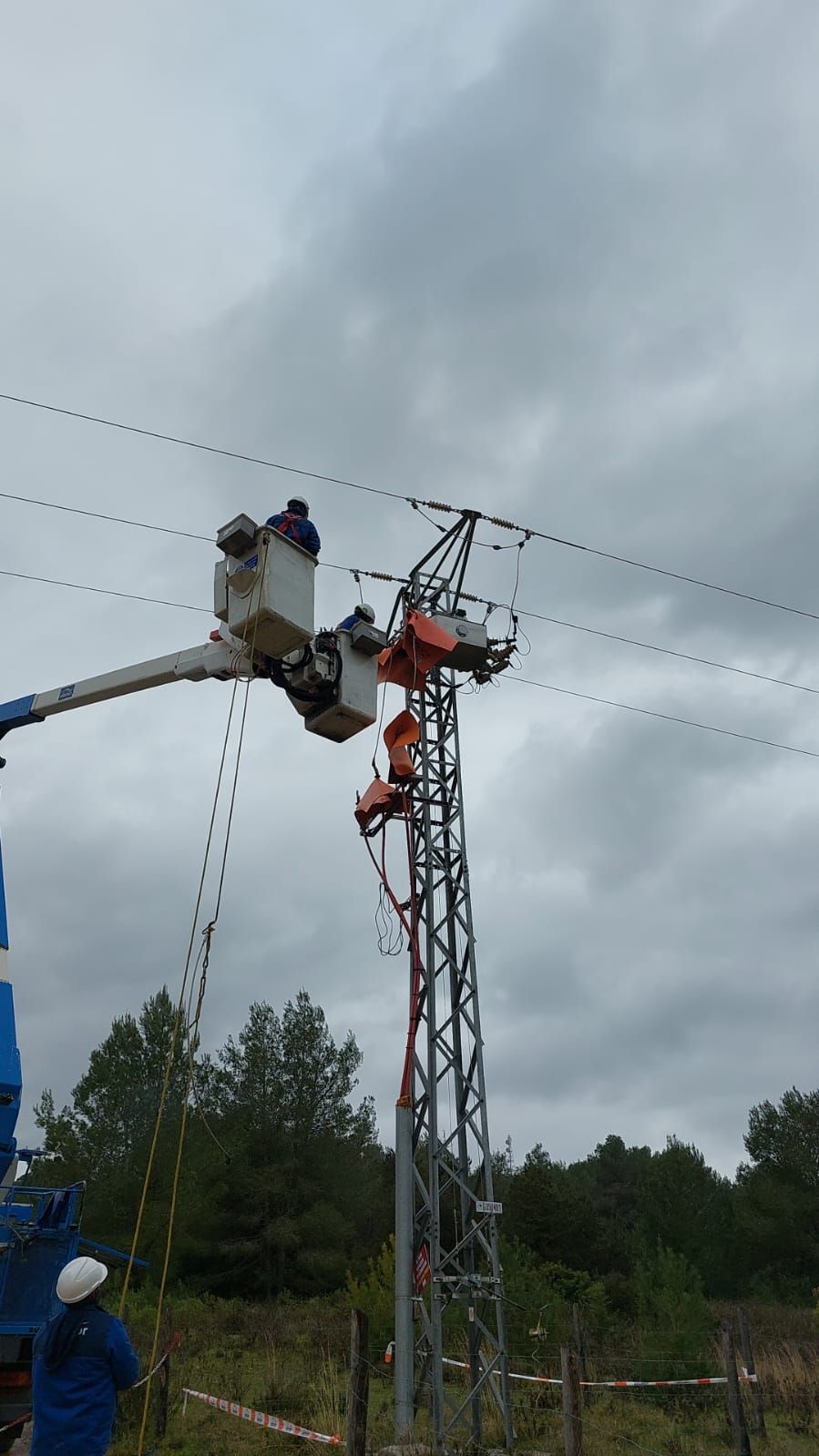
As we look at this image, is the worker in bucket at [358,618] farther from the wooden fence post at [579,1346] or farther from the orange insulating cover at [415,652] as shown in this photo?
the wooden fence post at [579,1346]

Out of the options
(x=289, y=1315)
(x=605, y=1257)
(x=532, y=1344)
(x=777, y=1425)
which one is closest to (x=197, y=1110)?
(x=289, y=1315)

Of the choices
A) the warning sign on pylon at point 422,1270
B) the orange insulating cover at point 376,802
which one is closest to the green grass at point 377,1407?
the warning sign on pylon at point 422,1270

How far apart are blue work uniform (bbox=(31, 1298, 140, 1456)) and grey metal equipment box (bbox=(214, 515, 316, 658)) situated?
403cm

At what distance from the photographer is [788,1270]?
36.8 m

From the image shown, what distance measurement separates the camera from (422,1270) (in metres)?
10.2

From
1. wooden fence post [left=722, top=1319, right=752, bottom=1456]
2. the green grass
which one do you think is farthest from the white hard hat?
wooden fence post [left=722, top=1319, right=752, bottom=1456]

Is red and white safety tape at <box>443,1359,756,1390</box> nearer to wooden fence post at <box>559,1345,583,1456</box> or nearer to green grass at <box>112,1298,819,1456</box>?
green grass at <box>112,1298,819,1456</box>

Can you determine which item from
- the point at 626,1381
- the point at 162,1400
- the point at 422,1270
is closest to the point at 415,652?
the point at 422,1270

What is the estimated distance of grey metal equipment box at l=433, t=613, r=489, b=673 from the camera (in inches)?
481

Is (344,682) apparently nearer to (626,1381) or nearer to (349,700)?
(349,700)

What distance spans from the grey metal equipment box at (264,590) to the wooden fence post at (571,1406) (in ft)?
18.7

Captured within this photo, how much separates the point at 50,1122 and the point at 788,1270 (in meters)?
26.3

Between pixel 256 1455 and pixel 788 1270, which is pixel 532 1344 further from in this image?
pixel 788 1270

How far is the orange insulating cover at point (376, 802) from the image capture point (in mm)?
11953
